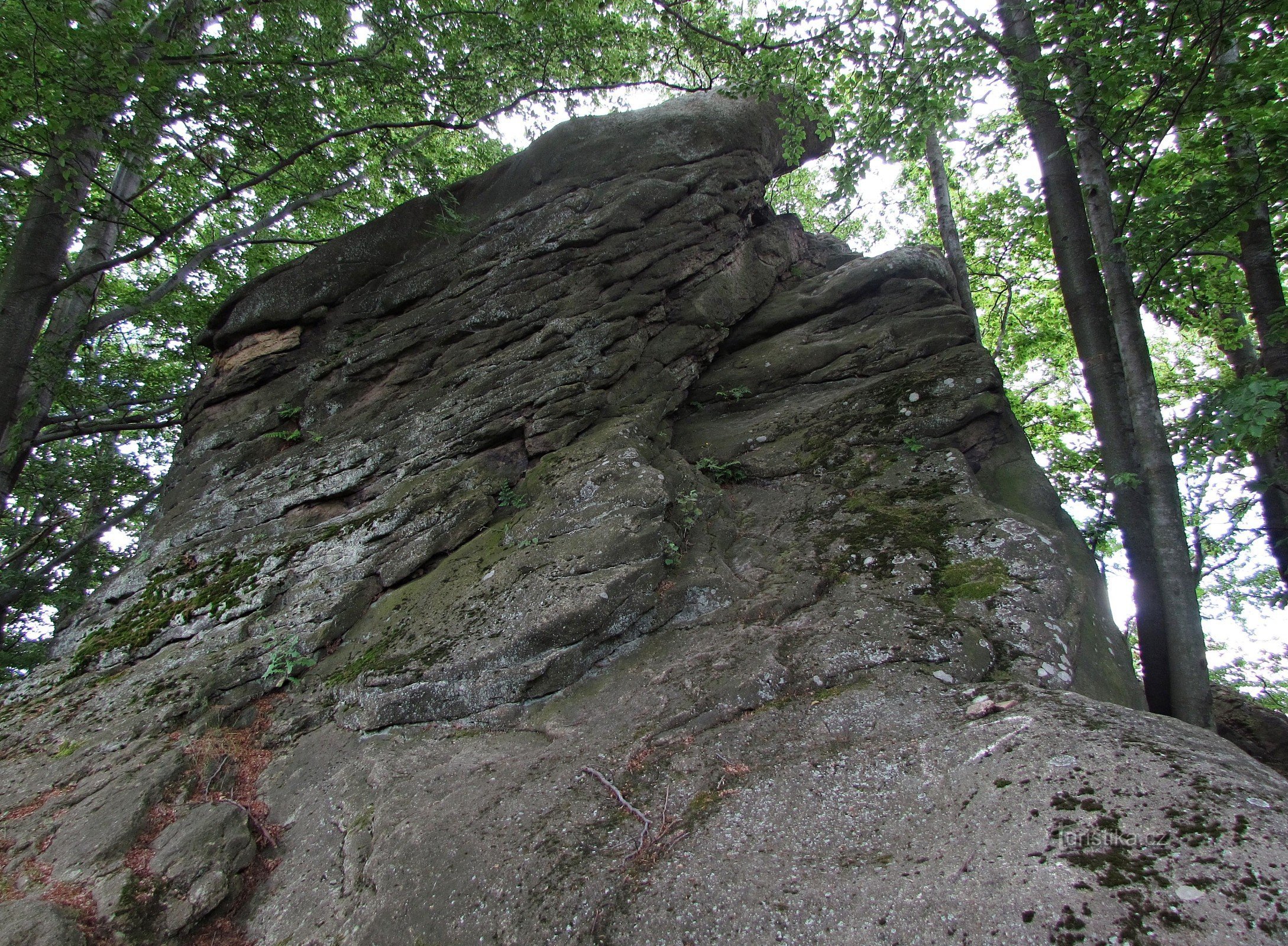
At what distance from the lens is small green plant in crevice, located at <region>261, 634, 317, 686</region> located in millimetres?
5848

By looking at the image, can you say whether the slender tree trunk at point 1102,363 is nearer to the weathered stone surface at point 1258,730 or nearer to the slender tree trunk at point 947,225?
the weathered stone surface at point 1258,730

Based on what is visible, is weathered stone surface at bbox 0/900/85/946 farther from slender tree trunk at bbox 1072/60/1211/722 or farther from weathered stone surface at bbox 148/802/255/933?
slender tree trunk at bbox 1072/60/1211/722

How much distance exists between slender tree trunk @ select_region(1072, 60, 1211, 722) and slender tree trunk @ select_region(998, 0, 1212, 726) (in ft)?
0.09

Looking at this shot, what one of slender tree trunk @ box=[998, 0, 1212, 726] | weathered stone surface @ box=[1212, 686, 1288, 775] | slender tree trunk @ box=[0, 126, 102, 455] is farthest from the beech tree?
weathered stone surface @ box=[1212, 686, 1288, 775]

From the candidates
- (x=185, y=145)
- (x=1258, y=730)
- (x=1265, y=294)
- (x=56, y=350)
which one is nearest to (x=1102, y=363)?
(x=1265, y=294)

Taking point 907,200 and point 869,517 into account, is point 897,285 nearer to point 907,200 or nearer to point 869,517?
point 869,517

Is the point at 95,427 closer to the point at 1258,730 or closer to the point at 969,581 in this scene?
the point at 969,581

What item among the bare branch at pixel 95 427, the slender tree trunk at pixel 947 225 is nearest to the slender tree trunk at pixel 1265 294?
the slender tree trunk at pixel 947 225

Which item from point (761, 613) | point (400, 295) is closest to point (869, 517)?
point (761, 613)

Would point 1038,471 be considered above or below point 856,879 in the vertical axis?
above

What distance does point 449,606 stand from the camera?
5938mm

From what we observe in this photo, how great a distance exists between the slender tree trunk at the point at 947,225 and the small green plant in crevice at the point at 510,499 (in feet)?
26.3

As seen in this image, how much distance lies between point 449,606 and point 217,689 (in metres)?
2.14

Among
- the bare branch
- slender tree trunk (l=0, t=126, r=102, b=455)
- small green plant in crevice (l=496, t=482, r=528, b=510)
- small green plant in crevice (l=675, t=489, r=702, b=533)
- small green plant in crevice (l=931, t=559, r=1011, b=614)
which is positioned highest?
slender tree trunk (l=0, t=126, r=102, b=455)
